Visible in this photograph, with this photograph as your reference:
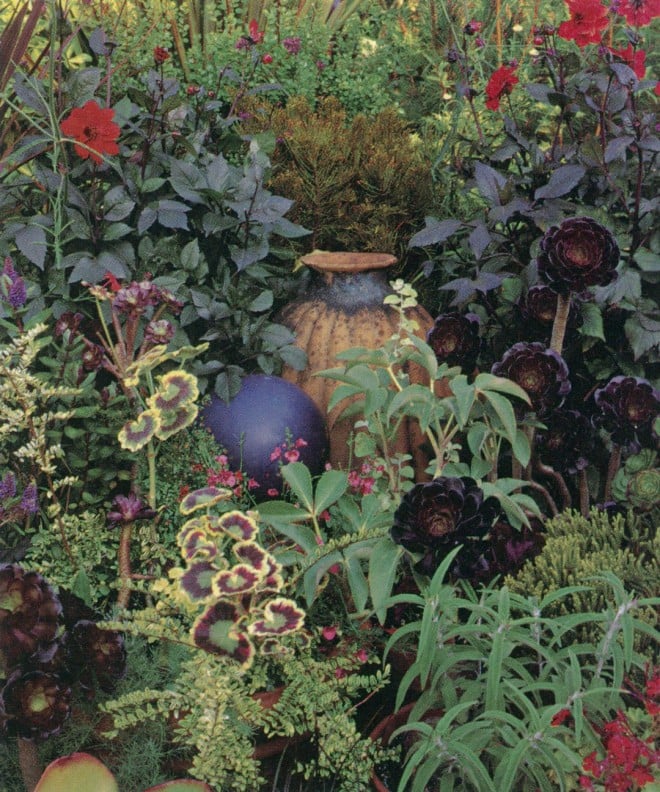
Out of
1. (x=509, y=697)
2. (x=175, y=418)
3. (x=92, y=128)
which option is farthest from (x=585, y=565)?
(x=92, y=128)

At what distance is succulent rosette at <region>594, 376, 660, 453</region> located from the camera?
2.49m

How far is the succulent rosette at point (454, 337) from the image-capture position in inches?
99.2

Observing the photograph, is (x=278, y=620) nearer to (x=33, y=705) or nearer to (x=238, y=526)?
(x=238, y=526)

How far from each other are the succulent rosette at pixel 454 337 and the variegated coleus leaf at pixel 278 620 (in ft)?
3.25

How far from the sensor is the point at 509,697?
5.88ft

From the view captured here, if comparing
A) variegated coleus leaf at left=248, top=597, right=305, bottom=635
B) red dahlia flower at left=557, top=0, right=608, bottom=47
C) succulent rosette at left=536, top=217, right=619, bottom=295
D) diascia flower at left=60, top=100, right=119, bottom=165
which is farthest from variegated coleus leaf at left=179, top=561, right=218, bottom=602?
red dahlia flower at left=557, top=0, right=608, bottom=47

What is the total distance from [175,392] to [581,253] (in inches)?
40.1

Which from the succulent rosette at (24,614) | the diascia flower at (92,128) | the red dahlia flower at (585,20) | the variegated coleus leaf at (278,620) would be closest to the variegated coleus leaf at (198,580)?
the variegated coleus leaf at (278,620)

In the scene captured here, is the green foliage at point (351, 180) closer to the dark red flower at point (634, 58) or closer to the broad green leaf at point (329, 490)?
the dark red flower at point (634, 58)

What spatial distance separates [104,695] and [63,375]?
860 millimetres

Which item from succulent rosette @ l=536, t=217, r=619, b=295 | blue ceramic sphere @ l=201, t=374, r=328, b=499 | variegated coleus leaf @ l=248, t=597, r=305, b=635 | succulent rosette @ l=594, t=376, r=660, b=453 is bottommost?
blue ceramic sphere @ l=201, t=374, r=328, b=499

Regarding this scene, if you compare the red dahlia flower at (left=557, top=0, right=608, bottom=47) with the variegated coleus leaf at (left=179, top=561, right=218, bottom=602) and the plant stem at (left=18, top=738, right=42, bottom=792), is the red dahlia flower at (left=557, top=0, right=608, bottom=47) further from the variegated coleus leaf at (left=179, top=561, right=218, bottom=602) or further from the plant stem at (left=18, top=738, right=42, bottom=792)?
the plant stem at (left=18, top=738, right=42, bottom=792)

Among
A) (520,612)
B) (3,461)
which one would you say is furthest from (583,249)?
(3,461)

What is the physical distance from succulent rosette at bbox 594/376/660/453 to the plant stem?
5.23 ft
